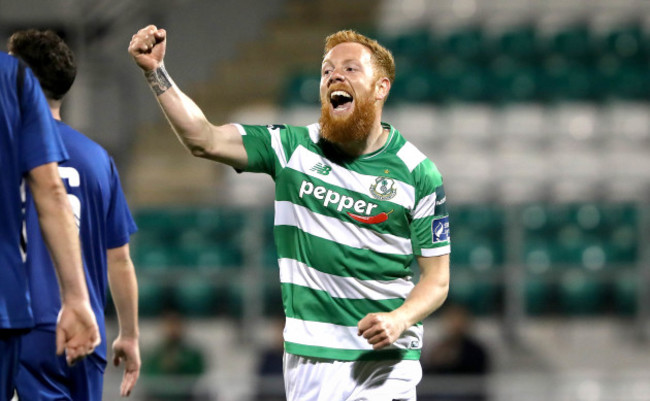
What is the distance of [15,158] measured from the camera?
8.75 ft

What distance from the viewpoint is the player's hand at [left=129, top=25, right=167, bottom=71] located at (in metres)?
3.26

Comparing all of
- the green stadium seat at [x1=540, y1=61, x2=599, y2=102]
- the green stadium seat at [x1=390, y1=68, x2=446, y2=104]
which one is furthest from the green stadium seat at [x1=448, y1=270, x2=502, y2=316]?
the green stadium seat at [x1=540, y1=61, x2=599, y2=102]

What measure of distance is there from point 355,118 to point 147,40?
0.81 metres

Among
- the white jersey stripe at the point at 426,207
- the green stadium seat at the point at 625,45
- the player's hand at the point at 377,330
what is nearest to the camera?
the player's hand at the point at 377,330

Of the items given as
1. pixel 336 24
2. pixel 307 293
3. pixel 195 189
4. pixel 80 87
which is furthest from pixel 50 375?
pixel 336 24

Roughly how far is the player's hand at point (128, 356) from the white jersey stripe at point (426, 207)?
3.93ft

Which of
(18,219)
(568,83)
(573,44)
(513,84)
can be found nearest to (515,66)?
(513,84)

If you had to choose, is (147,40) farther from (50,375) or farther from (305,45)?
(305,45)

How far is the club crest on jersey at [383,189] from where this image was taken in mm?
3615

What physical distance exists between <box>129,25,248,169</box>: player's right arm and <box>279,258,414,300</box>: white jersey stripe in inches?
20.1

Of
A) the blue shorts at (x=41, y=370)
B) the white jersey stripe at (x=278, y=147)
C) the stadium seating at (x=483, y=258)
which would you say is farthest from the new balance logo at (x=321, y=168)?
the stadium seating at (x=483, y=258)

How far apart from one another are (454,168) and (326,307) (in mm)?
6811

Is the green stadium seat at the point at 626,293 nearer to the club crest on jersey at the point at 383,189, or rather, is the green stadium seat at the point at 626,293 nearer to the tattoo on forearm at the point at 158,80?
the club crest on jersey at the point at 383,189

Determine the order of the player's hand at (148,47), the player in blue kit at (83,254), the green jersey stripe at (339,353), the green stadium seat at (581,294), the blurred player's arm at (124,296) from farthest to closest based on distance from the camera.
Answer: the green stadium seat at (581,294), the blurred player's arm at (124,296), the green jersey stripe at (339,353), the player in blue kit at (83,254), the player's hand at (148,47)
